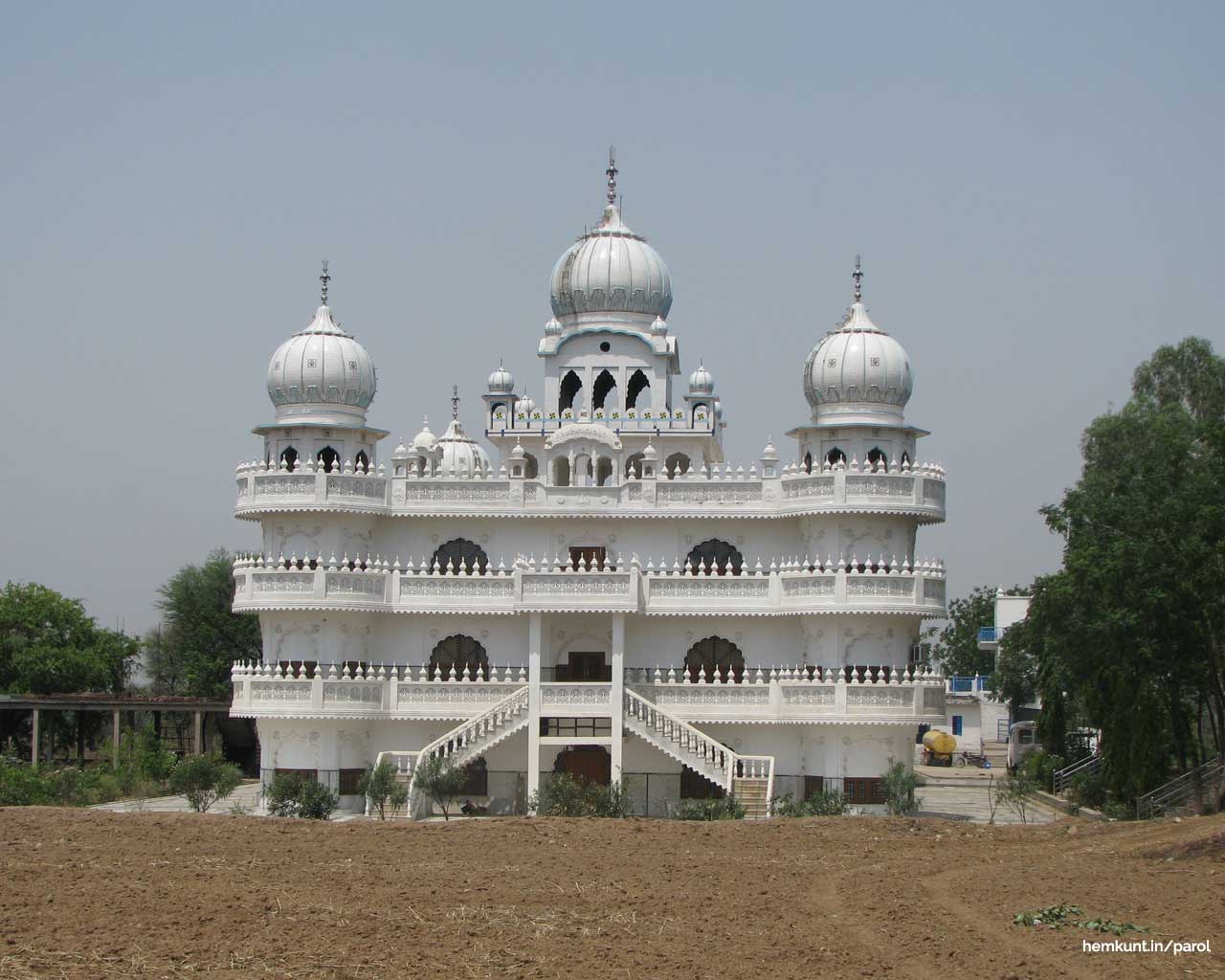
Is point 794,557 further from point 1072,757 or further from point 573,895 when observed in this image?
point 573,895

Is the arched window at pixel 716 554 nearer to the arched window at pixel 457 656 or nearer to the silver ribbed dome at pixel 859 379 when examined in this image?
the silver ribbed dome at pixel 859 379

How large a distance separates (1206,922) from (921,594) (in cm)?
2180

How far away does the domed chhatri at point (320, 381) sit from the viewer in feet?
163

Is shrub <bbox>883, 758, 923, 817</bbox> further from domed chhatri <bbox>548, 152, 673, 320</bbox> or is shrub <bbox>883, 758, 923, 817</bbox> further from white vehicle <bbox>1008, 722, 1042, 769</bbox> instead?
white vehicle <bbox>1008, 722, 1042, 769</bbox>

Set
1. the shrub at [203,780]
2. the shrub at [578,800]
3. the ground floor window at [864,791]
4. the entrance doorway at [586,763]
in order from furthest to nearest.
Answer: the entrance doorway at [586,763]
the ground floor window at [864,791]
the shrub at [203,780]
the shrub at [578,800]

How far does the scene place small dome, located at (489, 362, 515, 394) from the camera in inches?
2154

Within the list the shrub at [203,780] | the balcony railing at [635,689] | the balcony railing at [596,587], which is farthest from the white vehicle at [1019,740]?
the shrub at [203,780]

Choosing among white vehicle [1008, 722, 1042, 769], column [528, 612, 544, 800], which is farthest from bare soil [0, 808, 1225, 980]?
white vehicle [1008, 722, 1042, 769]

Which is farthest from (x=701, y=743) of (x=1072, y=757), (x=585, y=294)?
(x=1072, y=757)

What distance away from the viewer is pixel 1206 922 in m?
25.2

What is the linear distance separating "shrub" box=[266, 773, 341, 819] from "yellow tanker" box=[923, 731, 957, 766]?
42282 millimetres

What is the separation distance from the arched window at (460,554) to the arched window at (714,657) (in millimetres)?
6184

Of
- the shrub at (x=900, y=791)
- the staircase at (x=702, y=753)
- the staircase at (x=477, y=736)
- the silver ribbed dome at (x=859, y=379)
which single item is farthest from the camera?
the silver ribbed dome at (x=859, y=379)

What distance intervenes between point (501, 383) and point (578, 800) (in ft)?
53.9
